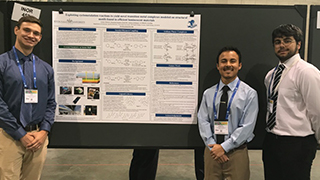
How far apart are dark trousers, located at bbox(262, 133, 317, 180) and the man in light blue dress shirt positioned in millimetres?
219

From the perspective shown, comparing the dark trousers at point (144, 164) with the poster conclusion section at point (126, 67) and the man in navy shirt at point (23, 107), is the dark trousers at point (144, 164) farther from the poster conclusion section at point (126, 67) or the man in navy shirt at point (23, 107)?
the man in navy shirt at point (23, 107)

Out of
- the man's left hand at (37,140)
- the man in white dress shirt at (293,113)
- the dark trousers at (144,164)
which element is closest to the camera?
the man in white dress shirt at (293,113)

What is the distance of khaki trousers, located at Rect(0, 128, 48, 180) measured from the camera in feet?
5.49

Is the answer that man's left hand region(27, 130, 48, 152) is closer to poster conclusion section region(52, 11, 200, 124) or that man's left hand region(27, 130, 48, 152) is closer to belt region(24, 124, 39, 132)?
belt region(24, 124, 39, 132)

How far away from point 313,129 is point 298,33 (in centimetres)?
74

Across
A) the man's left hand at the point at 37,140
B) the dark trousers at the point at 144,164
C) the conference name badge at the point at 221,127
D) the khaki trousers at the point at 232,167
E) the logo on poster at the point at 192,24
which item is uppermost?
the logo on poster at the point at 192,24

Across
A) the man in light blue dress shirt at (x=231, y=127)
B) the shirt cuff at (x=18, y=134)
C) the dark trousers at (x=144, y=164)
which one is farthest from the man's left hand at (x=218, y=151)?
the shirt cuff at (x=18, y=134)

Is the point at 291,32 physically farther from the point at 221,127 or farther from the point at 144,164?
the point at 144,164

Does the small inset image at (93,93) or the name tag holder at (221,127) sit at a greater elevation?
the small inset image at (93,93)

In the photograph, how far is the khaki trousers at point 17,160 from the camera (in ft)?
5.49

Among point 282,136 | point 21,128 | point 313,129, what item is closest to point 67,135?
point 21,128

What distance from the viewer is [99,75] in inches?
81.3

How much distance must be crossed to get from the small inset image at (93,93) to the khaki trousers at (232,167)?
3.77ft

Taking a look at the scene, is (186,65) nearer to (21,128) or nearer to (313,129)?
(313,129)
